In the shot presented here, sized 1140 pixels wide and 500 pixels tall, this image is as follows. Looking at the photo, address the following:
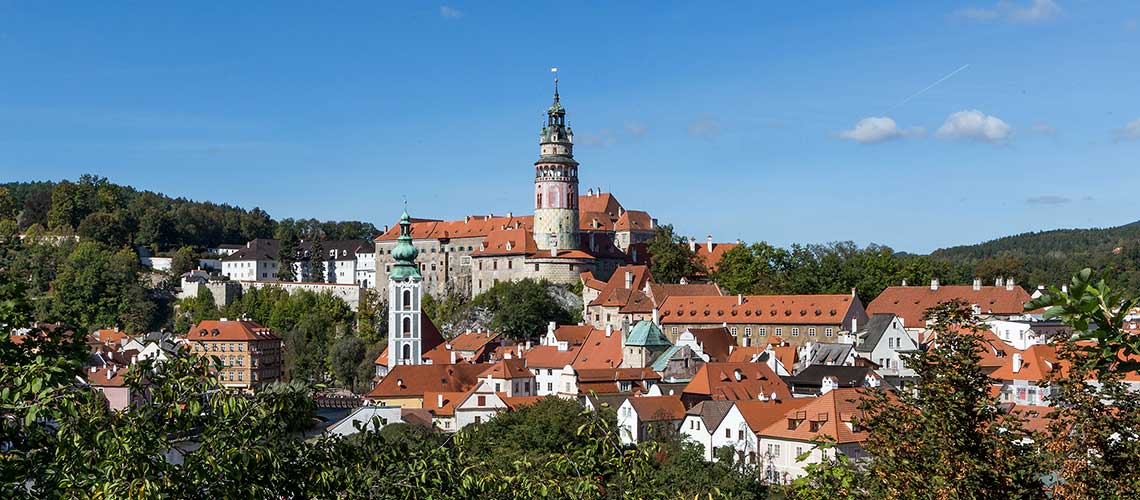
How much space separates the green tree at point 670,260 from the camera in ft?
248

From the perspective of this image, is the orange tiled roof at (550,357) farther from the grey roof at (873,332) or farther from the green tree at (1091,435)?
the green tree at (1091,435)

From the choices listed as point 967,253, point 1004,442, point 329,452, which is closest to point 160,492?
point 329,452

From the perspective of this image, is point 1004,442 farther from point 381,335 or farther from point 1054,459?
point 381,335

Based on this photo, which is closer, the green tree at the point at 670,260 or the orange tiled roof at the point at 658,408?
the orange tiled roof at the point at 658,408

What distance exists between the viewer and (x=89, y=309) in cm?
8675

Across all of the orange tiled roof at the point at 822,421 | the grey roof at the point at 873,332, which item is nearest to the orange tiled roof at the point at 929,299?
the grey roof at the point at 873,332

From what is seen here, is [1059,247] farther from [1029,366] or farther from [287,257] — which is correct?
[1029,366]

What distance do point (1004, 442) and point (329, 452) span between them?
17.3ft

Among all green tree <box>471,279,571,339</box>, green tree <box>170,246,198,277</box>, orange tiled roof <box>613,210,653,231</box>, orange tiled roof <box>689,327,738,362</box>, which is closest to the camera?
orange tiled roof <box>689,327,738,362</box>

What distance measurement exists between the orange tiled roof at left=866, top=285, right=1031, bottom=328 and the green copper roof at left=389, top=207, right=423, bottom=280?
24169mm

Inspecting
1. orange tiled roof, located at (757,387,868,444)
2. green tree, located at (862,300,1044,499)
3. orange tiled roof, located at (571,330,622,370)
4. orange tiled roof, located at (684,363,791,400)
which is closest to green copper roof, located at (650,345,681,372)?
orange tiled roof, located at (571,330,622,370)

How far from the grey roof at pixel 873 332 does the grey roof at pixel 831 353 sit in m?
0.73

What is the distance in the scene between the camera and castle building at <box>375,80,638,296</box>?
78312mm

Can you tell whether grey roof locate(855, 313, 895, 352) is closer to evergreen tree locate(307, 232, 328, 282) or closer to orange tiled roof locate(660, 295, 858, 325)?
orange tiled roof locate(660, 295, 858, 325)
